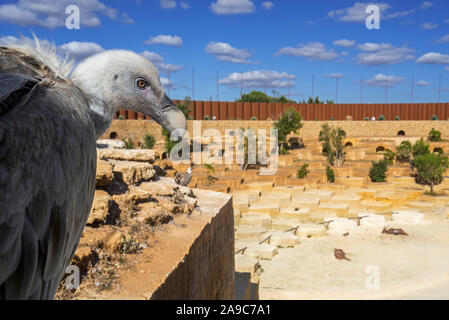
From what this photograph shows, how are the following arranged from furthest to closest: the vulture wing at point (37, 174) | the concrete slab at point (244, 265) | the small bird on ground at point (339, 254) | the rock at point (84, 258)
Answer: the small bird on ground at point (339, 254) → the concrete slab at point (244, 265) → the rock at point (84, 258) → the vulture wing at point (37, 174)

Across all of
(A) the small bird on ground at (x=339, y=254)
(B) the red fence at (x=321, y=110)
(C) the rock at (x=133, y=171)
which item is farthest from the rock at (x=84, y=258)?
(B) the red fence at (x=321, y=110)

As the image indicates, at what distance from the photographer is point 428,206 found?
15625 mm

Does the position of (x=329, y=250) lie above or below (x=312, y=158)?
below

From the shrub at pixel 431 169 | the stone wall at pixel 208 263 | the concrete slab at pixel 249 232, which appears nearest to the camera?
the stone wall at pixel 208 263

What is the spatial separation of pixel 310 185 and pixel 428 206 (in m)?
4.72

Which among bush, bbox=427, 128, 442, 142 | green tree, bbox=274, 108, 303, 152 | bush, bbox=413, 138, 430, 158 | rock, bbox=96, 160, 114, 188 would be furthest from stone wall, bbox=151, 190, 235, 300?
bush, bbox=427, 128, 442, 142

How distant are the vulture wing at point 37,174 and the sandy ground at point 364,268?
730cm

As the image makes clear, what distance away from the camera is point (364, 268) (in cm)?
1009

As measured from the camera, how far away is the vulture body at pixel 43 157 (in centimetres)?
93

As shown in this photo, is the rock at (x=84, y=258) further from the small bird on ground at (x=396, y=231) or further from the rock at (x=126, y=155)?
the small bird on ground at (x=396, y=231)

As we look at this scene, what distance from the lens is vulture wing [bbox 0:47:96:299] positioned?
924 millimetres
